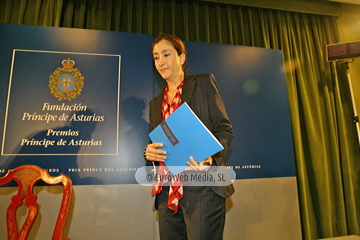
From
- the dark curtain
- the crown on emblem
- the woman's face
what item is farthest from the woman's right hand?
the dark curtain

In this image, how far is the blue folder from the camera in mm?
902

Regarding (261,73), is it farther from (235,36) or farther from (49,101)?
(49,101)

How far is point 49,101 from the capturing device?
1.86 metres

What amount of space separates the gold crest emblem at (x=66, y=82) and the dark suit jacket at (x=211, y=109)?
3.75ft

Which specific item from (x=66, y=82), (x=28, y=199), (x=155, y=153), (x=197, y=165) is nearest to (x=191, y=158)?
(x=197, y=165)

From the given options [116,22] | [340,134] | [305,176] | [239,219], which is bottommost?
[239,219]

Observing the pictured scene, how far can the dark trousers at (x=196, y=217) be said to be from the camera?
1006 mm

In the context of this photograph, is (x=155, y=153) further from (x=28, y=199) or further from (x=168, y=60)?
(x=28, y=199)

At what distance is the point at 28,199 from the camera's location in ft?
4.02

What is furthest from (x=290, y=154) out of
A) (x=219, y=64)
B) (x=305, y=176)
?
(x=219, y=64)

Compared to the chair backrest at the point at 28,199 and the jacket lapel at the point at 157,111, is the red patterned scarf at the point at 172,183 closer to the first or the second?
the jacket lapel at the point at 157,111

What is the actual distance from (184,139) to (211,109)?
254 mm

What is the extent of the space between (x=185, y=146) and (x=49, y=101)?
145cm

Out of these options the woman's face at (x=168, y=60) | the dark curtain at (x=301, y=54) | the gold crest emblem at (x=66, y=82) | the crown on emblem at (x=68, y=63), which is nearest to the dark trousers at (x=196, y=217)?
the woman's face at (x=168, y=60)
